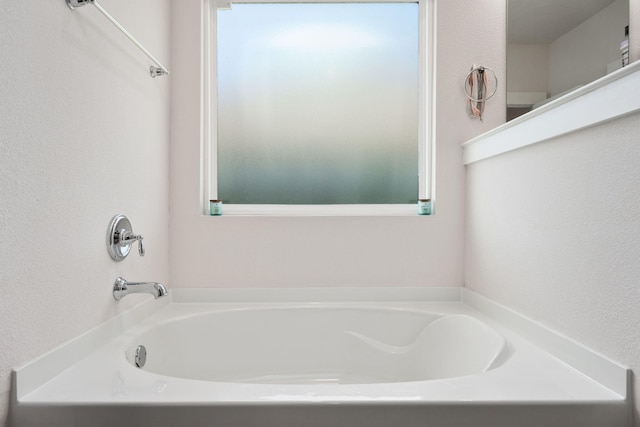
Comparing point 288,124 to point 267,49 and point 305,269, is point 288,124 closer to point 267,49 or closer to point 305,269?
point 267,49

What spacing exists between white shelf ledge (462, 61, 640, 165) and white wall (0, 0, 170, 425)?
138 cm

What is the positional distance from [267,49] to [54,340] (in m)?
1.68

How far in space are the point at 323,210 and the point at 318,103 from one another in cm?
55

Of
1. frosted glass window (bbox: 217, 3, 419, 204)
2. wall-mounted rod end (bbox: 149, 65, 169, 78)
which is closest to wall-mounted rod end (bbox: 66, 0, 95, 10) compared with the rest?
wall-mounted rod end (bbox: 149, 65, 169, 78)

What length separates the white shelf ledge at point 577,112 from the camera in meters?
1.00

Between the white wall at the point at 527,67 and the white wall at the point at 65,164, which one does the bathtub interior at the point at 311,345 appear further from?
the white wall at the point at 527,67

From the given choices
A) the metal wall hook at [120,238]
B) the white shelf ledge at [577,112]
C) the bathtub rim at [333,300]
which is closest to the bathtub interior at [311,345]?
the bathtub rim at [333,300]

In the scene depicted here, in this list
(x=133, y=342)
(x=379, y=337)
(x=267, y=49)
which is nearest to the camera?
(x=133, y=342)

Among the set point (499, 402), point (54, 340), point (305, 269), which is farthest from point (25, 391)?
point (305, 269)

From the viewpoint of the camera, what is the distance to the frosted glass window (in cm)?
228

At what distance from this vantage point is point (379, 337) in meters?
1.97

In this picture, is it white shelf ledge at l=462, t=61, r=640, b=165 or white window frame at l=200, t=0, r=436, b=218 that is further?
white window frame at l=200, t=0, r=436, b=218

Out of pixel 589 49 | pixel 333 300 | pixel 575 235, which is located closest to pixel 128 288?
pixel 333 300

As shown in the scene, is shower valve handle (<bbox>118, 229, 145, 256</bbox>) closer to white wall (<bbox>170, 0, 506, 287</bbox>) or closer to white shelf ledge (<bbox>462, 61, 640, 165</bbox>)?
white wall (<bbox>170, 0, 506, 287</bbox>)
